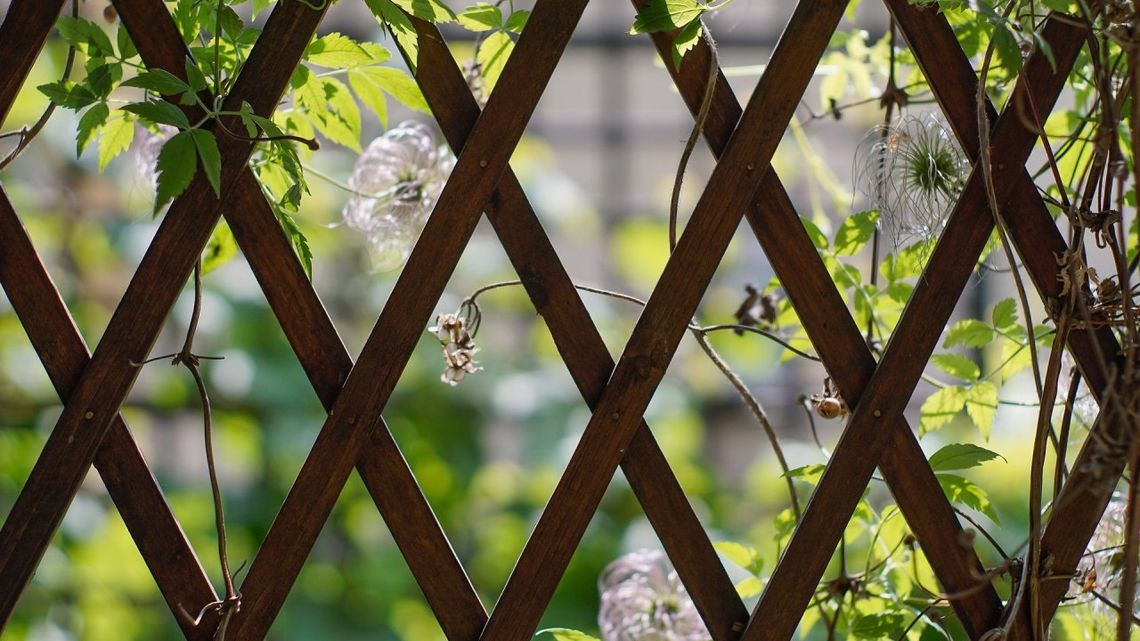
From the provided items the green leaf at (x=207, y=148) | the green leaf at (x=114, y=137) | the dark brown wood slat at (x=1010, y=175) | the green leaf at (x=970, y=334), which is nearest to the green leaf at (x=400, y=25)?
the green leaf at (x=207, y=148)

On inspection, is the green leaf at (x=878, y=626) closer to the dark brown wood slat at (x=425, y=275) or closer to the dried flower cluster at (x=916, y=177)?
the dried flower cluster at (x=916, y=177)

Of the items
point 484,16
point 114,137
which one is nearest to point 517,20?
point 484,16

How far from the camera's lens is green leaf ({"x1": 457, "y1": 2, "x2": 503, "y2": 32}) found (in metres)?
0.81

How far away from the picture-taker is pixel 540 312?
79 centimetres

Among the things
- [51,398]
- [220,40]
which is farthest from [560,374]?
[220,40]

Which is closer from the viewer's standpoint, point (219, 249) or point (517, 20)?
point (517, 20)

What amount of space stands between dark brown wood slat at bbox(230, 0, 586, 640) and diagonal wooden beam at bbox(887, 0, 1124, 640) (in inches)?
10.6

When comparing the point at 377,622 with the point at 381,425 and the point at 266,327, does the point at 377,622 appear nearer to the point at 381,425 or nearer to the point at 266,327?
the point at 266,327

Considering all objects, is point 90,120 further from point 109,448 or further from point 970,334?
point 970,334

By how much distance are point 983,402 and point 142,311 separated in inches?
27.8

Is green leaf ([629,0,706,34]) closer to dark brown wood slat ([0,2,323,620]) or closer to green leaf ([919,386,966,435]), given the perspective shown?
dark brown wood slat ([0,2,323,620])

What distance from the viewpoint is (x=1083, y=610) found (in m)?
0.99

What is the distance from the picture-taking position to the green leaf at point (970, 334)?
2.87ft

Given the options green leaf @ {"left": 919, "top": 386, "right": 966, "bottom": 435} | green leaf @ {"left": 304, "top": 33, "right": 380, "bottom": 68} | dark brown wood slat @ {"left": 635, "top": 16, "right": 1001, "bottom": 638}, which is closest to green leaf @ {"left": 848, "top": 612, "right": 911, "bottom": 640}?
dark brown wood slat @ {"left": 635, "top": 16, "right": 1001, "bottom": 638}
